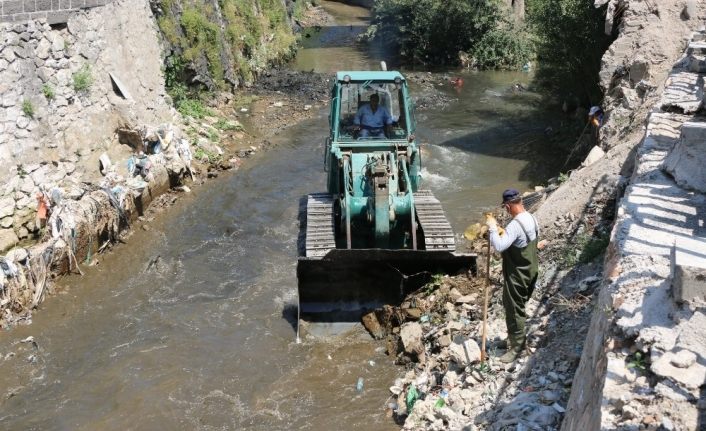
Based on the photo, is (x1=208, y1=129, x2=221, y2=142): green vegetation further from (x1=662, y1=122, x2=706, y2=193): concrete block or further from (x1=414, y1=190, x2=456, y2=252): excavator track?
(x1=662, y1=122, x2=706, y2=193): concrete block

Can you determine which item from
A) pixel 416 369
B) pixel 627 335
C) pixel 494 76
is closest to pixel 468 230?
pixel 416 369

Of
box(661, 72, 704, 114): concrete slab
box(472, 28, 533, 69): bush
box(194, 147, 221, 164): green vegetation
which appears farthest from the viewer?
box(472, 28, 533, 69): bush

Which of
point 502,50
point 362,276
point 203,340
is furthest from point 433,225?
point 502,50

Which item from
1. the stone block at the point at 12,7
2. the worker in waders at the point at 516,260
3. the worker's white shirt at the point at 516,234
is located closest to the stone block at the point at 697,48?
the worker in waders at the point at 516,260

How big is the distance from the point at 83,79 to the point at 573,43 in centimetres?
1062

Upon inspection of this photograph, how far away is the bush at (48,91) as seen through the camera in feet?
36.5

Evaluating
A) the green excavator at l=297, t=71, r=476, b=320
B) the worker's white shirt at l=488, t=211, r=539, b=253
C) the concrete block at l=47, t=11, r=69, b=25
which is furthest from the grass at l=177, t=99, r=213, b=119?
the worker's white shirt at l=488, t=211, r=539, b=253

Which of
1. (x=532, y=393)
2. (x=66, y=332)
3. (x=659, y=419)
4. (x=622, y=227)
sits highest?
(x=622, y=227)

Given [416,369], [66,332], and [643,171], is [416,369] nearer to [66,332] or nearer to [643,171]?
[643,171]

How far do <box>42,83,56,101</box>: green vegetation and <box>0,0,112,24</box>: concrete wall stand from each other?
1098 mm

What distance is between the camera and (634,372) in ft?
11.9

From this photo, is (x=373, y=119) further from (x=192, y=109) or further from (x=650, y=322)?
(x=192, y=109)

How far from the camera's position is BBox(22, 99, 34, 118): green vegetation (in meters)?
10.6

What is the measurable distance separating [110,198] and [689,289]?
9.38 m
